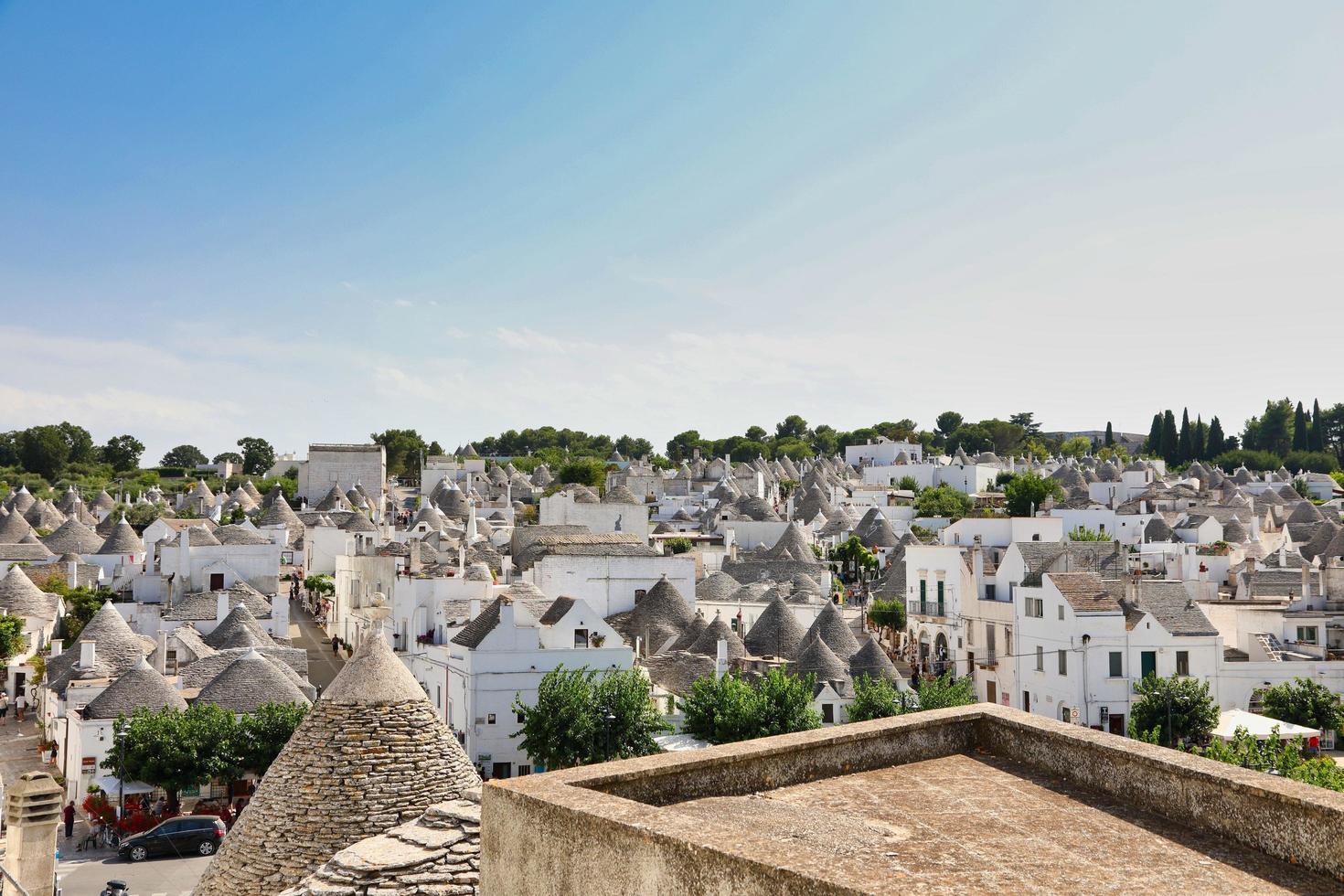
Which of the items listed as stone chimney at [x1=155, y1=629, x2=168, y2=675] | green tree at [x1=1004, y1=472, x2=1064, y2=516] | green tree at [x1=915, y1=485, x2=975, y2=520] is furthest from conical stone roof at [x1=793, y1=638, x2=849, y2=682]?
green tree at [x1=915, y1=485, x2=975, y2=520]

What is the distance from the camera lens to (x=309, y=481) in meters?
101

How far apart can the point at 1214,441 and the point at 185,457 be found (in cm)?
13203

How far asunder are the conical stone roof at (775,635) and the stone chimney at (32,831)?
30753mm

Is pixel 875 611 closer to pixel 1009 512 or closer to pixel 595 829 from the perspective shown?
pixel 1009 512

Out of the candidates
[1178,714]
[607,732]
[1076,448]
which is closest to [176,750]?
[607,732]

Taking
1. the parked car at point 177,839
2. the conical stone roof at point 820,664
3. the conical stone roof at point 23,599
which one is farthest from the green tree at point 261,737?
the conical stone roof at point 23,599

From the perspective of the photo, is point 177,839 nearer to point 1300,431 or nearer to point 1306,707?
point 1306,707

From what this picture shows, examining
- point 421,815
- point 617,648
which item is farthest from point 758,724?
point 421,815

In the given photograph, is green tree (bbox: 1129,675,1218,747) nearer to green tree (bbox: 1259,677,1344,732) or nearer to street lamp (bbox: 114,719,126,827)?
green tree (bbox: 1259,677,1344,732)

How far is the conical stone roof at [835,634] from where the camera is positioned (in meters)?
39.7

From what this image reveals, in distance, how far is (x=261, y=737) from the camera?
29.6m

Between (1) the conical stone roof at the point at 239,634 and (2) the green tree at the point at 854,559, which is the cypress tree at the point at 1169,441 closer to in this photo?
(2) the green tree at the point at 854,559

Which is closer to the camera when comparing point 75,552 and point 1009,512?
point 75,552

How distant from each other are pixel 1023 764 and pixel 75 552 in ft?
216
